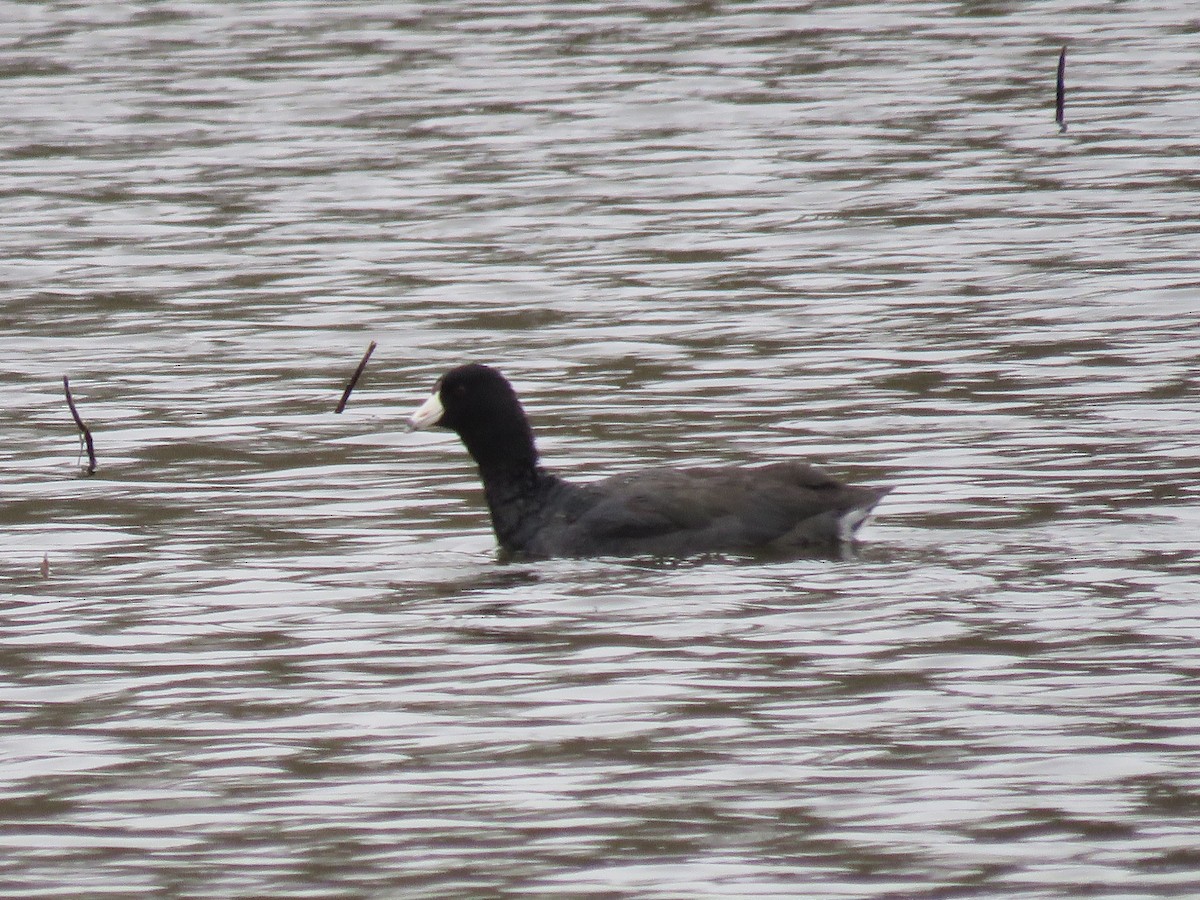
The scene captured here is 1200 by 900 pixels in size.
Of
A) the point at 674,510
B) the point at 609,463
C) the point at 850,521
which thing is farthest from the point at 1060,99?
the point at 674,510

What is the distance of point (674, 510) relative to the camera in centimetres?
1191

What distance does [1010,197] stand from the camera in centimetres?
2133

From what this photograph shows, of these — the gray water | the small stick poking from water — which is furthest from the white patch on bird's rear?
the small stick poking from water

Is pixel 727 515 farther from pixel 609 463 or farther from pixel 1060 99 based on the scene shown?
pixel 1060 99

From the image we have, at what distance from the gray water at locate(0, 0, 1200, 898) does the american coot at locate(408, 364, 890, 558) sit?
179 millimetres

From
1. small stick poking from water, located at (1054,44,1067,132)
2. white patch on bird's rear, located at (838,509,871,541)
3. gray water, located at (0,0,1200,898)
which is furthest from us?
small stick poking from water, located at (1054,44,1067,132)

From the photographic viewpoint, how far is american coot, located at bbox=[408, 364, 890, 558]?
11883mm

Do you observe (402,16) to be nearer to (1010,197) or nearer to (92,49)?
(92,49)

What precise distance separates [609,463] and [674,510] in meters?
1.98

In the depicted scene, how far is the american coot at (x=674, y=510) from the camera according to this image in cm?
1188

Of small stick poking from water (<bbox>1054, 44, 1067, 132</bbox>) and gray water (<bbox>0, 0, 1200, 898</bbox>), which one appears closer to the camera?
gray water (<bbox>0, 0, 1200, 898</bbox>)

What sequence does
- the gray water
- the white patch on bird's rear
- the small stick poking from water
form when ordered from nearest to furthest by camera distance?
the gray water < the white patch on bird's rear < the small stick poking from water

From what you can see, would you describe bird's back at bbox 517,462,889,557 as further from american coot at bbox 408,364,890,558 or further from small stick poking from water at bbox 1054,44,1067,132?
small stick poking from water at bbox 1054,44,1067,132

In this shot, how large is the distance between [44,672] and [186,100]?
1860 centimetres
